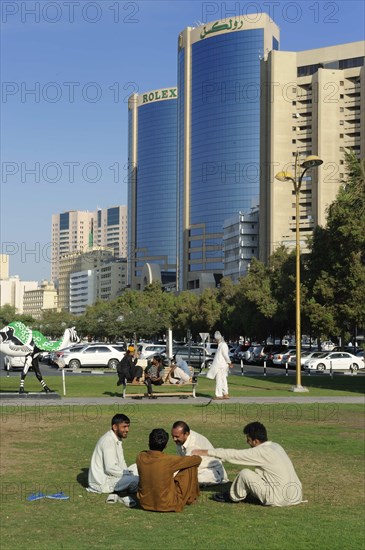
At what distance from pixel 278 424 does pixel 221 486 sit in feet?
26.1

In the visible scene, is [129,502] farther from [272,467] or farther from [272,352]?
[272,352]

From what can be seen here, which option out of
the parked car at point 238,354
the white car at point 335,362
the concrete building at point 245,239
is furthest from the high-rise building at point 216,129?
the white car at point 335,362

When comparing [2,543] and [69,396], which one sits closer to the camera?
[2,543]

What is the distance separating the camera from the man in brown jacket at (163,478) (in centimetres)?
1011

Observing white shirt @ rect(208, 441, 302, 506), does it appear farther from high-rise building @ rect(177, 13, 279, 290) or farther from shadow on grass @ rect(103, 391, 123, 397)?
high-rise building @ rect(177, 13, 279, 290)

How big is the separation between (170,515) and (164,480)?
44cm

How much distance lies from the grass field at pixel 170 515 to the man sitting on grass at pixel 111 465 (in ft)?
0.68

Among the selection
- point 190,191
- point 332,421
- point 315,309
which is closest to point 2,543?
point 332,421

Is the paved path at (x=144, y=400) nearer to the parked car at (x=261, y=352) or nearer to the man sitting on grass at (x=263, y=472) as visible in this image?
the man sitting on grass at (x=263, y=472)

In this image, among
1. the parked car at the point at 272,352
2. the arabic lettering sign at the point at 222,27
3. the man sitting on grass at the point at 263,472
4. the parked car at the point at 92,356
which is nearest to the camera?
the man sitting on grass at the point at 263,472

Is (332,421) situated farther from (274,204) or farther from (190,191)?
(190,191)

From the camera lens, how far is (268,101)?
139m

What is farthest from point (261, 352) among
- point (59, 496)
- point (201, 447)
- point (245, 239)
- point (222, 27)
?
point (222, 27)

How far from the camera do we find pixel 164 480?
10.1m
